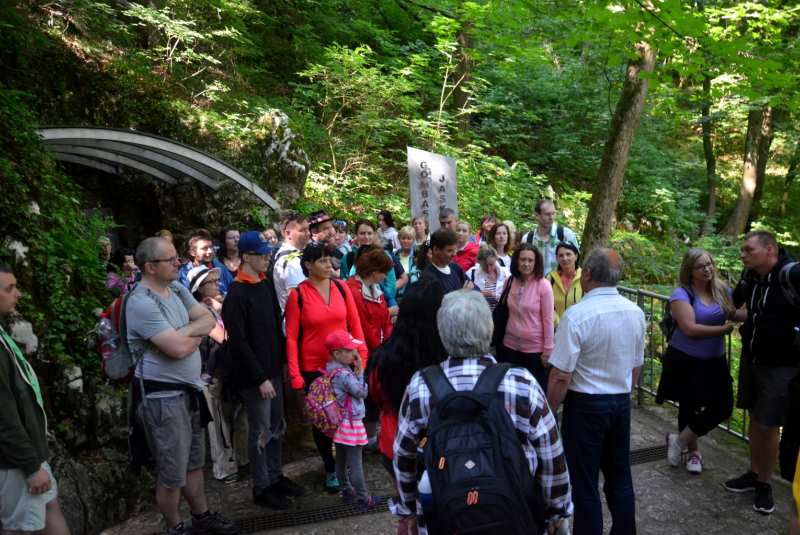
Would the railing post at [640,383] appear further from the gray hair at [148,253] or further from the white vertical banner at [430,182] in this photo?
the gray hair at [148,253]

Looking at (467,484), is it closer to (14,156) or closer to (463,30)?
(14,156)

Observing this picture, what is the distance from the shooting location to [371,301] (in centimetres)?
470

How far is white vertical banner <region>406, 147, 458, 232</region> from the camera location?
833 centimetres

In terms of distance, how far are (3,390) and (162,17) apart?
8.71 m

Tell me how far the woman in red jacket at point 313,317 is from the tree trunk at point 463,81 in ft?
35.2

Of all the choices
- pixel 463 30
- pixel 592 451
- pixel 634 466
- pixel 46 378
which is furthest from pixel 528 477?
pixel 463 30

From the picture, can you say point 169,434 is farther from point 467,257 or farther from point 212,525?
point 467,257

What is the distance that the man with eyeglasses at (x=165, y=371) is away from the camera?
10.9 ft

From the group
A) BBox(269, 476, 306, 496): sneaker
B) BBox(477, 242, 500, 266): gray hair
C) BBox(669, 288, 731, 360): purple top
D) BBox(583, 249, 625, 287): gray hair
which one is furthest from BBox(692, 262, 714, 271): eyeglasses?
BBox(269, 476, 306, 496): sneaker

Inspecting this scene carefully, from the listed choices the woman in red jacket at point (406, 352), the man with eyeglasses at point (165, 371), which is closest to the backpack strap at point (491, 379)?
the woman in red jacket at point (406, 352)

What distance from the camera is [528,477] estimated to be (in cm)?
205

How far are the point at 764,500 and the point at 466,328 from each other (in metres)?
3.32

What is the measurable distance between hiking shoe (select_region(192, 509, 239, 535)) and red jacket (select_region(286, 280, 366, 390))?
1049 millimetres

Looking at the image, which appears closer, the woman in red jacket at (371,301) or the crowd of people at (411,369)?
the crowd of people at (411,369)
